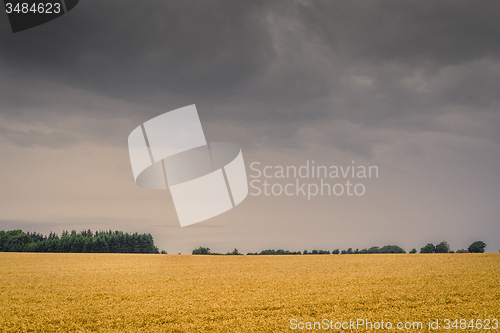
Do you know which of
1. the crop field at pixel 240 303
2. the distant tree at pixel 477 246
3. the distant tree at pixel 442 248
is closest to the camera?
the crop field at pixel 240 303

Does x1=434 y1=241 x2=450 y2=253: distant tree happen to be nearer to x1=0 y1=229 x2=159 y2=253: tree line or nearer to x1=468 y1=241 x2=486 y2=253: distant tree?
x1=468 y1=241 x2=486 y2=253: distant tree

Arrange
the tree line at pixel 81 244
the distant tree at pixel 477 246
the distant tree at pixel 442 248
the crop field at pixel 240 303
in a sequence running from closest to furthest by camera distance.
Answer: the crop field at pixel 240 303 → the distant tree at pixel 477 246 → the distant tree at pixel 442 248 → the tree line at pixel 81 244

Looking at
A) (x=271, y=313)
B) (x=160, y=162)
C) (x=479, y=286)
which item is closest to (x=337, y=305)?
(x=271, y=313)

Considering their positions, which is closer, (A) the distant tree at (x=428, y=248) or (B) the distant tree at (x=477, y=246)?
(B) the distant tree at (x=477, y=246)

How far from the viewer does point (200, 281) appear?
2195 centimetres

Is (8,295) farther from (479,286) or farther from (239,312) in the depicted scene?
(479,286)

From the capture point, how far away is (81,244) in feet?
330

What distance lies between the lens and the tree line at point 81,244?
9744 cm

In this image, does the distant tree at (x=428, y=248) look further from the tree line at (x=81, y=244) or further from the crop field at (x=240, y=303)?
the tree line at (x=81, y=244)

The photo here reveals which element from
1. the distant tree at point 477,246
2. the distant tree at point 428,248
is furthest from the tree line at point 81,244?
the distant tree at point 477,246

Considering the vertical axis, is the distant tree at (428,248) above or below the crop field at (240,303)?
below

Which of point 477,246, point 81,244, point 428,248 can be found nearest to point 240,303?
point 477,246

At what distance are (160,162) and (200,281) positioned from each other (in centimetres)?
891

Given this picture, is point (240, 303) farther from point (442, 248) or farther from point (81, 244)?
point (81, 244)
